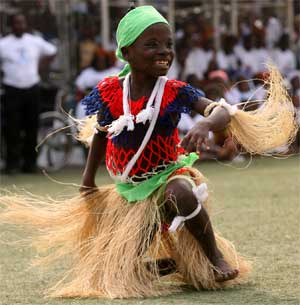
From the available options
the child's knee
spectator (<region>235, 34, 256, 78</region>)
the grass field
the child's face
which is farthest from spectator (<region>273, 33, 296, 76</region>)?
the child's knee

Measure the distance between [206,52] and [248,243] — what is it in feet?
28.6

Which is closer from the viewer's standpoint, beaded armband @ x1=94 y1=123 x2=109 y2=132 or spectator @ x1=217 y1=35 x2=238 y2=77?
beaded armband @ x1=94 y1=123 x2=109 y2=132

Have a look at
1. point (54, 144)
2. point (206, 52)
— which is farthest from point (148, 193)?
point (206, 52)

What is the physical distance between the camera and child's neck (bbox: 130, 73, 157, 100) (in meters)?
4.98

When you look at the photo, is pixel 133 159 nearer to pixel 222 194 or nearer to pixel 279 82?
pixel 279 82

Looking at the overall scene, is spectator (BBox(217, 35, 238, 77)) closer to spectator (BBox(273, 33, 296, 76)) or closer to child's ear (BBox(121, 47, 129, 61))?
spectator (BBox(273, 33, 296, 76))

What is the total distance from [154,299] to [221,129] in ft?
2.74

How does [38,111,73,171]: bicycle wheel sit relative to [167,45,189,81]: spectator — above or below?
below

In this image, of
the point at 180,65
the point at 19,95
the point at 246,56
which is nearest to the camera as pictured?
the point at 19,95

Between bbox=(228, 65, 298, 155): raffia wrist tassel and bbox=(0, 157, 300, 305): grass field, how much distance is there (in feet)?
2.21

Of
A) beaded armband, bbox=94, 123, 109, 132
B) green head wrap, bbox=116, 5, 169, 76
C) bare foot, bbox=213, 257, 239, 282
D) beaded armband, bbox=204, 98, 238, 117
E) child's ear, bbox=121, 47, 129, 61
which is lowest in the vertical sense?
bare foot, bbox=213, 257, 239, 282

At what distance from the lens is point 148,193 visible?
4.92m

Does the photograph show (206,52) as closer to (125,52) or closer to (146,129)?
(125,52)

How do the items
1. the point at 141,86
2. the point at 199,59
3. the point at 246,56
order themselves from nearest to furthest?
the point at 141,86
the point at 199,59
the point at 246,56
